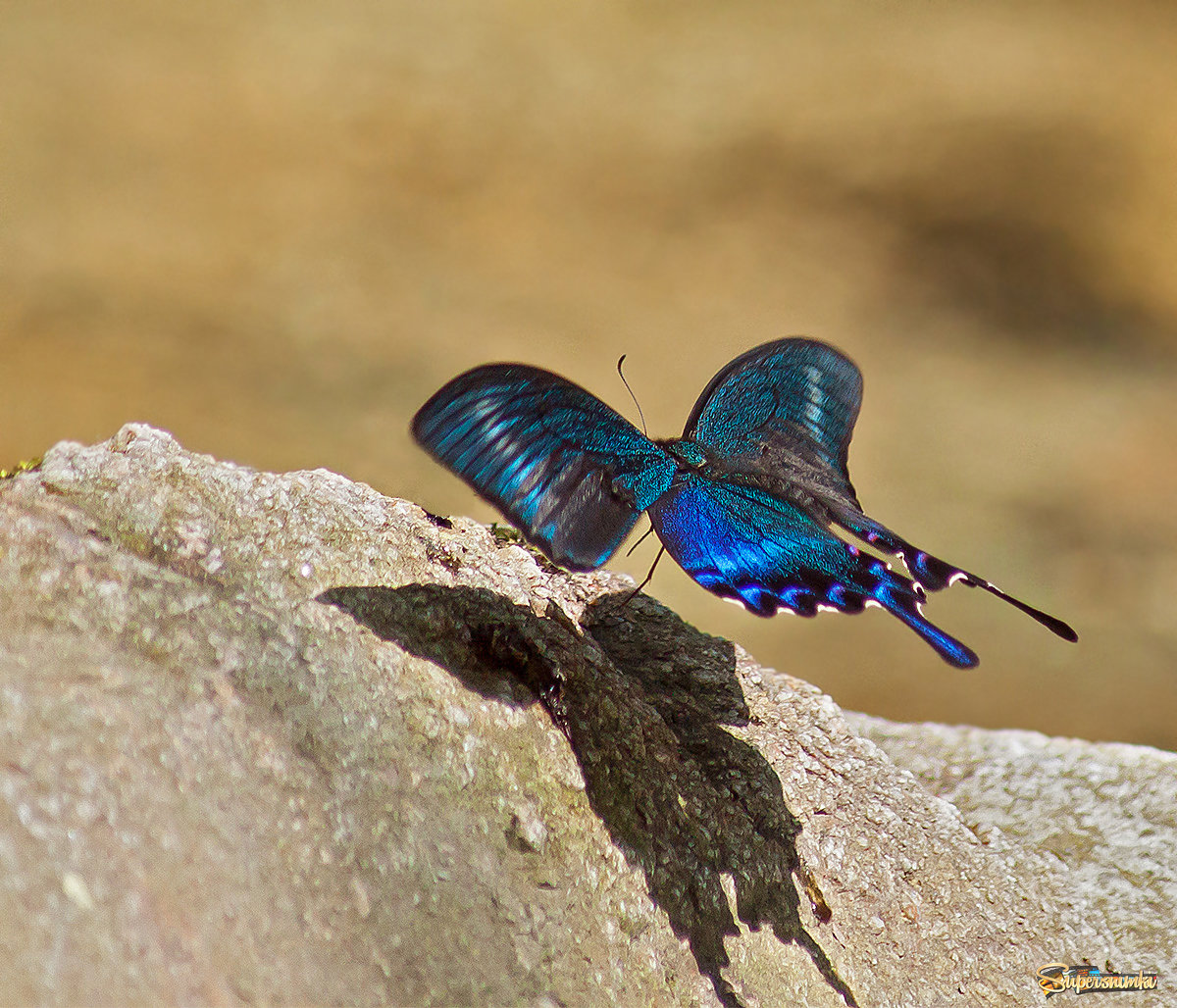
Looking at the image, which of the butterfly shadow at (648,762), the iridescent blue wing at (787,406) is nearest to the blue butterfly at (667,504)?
the iridescent blue wing at (787,406)

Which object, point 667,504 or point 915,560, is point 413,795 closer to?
point 667,504

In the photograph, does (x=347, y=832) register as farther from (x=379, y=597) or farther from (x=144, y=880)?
(x=379, y=597)

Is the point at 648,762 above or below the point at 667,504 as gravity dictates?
below

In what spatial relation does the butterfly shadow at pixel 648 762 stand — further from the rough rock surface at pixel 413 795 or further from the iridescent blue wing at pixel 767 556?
the iridescent blue wing at pixel 767 556

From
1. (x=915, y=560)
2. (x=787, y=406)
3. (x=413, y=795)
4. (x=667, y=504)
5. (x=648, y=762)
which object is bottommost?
(x=413, y=795)

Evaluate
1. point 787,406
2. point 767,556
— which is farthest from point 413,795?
point 787,406

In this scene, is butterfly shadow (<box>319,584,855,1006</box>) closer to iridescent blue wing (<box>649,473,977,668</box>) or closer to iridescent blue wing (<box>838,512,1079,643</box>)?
iridescent blue wing (<box>649,473,977,668</box>)

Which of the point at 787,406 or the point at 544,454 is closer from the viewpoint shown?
the point at 544,454

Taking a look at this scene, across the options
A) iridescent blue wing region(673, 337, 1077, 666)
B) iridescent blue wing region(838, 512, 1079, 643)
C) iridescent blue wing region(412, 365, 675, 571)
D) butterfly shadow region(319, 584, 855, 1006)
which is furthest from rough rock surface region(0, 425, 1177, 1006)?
iridescent blue wing region(838, 512, 1079, 643)
